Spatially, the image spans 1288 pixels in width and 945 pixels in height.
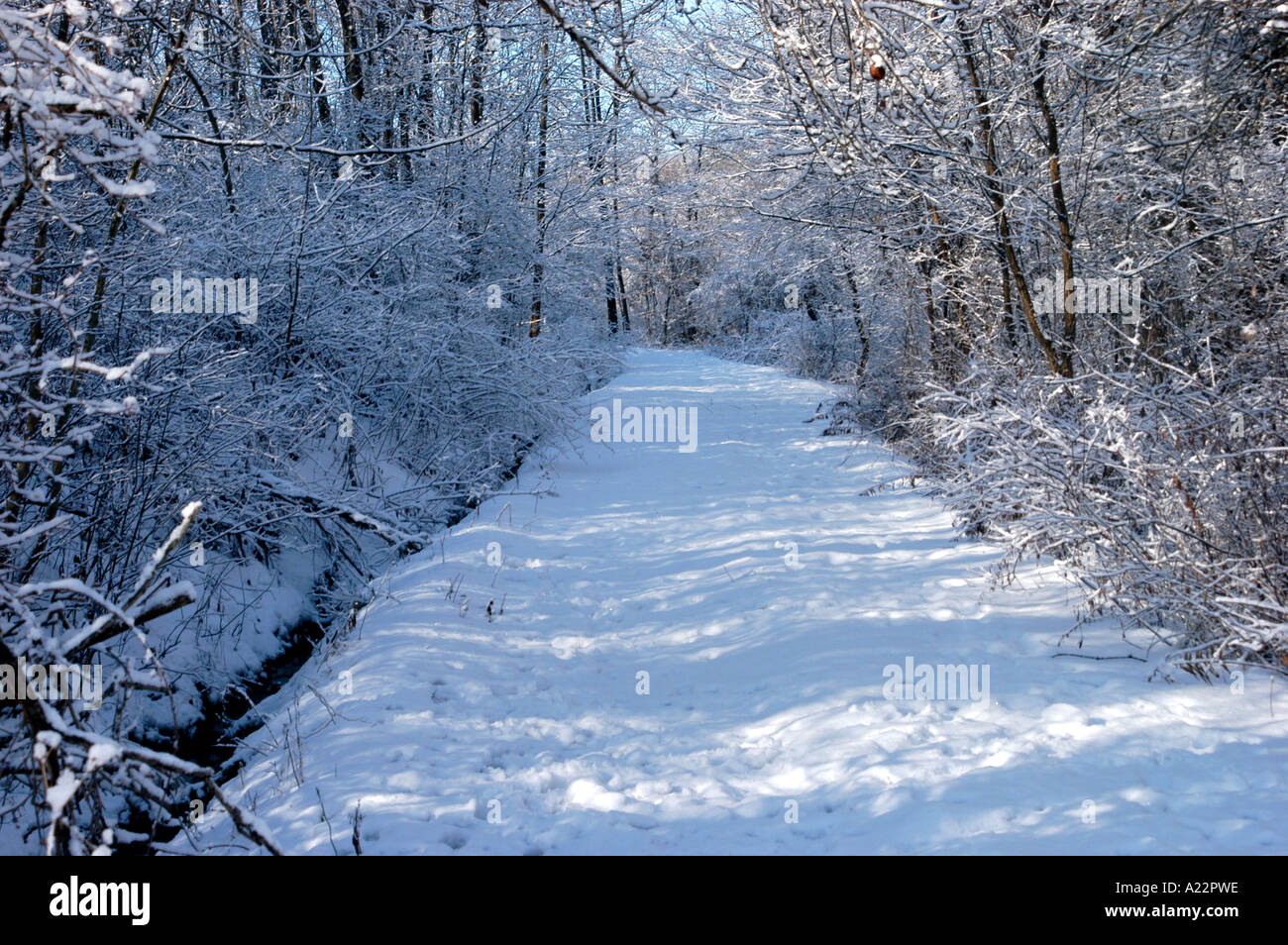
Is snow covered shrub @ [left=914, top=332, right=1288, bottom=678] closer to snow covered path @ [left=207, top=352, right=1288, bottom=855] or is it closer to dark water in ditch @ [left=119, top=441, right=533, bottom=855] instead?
Result: snow covered path @ [left=207, top=352, right=1288, bottom=855]

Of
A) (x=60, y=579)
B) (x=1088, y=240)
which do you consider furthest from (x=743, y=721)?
(x=1088, y=240)

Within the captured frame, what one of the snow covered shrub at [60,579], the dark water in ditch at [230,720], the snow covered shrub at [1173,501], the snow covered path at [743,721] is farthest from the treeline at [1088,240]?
the dark water in ditch at [230,720]

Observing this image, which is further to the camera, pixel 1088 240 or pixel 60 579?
pixel 1088 240

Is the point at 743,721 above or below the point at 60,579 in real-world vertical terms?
below

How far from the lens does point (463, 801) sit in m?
3.38

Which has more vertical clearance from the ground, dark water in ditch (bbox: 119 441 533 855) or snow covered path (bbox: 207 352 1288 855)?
snow covered path (bbox: 207 352 1288 855)

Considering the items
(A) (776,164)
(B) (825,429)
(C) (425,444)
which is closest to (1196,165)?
(A) (776,164)

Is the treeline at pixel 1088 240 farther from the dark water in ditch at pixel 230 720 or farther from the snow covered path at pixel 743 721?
the dark water in ditch at pixel 230 720

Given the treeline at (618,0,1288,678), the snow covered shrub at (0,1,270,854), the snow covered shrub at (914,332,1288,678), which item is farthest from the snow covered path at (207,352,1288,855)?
the snow covered shrub at (0,1,270,854)

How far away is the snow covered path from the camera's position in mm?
3102

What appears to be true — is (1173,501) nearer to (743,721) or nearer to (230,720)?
(743,721)

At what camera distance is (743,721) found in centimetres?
415
